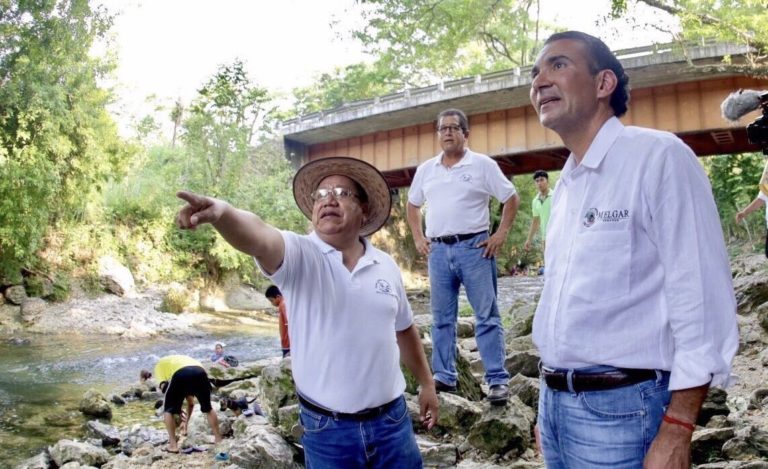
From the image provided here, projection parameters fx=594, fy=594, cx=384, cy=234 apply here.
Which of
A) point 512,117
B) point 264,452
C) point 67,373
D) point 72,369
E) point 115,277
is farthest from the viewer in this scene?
point 115,277

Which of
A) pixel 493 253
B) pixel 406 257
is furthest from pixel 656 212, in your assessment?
pixel 406 257

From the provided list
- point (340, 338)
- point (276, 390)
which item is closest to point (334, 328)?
point (340, 338)

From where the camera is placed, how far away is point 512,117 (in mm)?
18016

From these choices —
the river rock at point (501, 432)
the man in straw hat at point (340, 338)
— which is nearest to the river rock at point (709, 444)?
the river rock at point (501, 432)

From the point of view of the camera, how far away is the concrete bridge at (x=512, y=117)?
14461mm

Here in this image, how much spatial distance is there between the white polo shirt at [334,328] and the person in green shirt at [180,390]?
15.8 feet

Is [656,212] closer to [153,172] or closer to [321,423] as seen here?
[321,423]

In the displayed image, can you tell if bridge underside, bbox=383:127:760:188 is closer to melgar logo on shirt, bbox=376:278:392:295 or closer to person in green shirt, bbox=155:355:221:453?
person in green shirt, bbox=155:355:221:453

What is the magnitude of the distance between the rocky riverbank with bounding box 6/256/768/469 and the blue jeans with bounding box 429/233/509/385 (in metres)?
0.29

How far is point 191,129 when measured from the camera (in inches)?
1010

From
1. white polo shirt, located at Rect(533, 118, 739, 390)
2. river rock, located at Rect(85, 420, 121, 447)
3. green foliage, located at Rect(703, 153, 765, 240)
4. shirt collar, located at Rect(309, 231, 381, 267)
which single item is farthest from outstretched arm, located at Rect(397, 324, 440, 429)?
green foliage, located at Rect(703, 153, 765, 240)

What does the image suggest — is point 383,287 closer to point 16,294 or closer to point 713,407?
point 713,407

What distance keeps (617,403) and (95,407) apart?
337 inches

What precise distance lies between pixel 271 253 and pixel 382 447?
90cm
